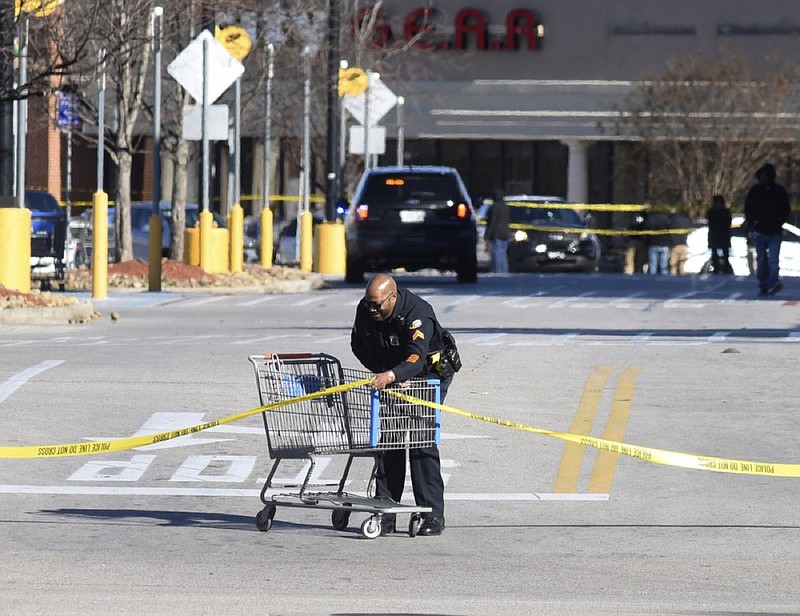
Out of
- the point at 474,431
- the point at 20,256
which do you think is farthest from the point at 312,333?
the point at 474,431

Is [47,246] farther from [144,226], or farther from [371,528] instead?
[371,528]

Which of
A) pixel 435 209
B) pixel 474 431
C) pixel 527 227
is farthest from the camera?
pixel 527 227

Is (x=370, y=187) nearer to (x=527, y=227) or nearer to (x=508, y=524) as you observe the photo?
(x=527, y=227)

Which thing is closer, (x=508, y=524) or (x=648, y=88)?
(x=508, y=524)

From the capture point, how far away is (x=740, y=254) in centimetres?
4078

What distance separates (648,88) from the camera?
53188 millimetres

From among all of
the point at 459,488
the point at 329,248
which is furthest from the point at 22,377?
the point at 329,248

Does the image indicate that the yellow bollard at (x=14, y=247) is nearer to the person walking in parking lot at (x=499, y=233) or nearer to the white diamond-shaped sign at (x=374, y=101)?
the person walking in parking lot at (x=499, y=233)

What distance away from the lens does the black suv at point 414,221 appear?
30.9 meters

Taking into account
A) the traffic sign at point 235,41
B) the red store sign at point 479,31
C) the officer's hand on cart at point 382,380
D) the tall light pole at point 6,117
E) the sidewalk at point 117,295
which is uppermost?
the red store sign at point 479,31

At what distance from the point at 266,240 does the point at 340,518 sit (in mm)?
25714

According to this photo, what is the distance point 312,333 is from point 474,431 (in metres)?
7.33

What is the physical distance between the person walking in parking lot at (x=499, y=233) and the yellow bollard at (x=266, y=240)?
16.2ft

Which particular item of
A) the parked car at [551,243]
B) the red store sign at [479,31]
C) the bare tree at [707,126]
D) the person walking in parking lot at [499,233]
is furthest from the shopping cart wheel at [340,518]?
the red store sign at [479,31]
